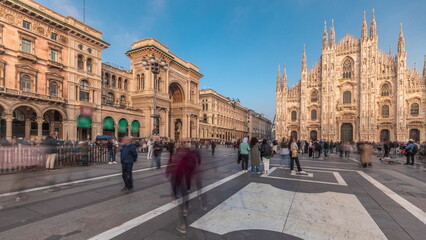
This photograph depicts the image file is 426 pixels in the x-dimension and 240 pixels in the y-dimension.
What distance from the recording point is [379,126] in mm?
39188

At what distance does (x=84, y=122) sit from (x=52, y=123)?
11.8 feet

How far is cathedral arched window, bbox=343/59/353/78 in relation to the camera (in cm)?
4288

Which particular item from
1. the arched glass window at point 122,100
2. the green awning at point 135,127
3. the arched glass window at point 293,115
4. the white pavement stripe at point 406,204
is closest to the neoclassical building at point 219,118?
the arched glass window at point 293,115

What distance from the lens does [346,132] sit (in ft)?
140

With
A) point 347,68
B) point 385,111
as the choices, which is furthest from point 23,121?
point 385,111

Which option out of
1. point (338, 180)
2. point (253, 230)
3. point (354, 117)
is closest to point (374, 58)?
point (354, 117)

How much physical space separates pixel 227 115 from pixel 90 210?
6698 centimetres

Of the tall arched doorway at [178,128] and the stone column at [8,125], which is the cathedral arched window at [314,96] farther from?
the stone column at [8,125]

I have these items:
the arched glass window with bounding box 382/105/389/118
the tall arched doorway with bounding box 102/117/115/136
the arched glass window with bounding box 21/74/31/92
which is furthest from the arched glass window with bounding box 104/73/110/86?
the arched glass window with bounding box 382/105/389/118

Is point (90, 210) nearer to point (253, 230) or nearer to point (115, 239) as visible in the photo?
point (115, 239)

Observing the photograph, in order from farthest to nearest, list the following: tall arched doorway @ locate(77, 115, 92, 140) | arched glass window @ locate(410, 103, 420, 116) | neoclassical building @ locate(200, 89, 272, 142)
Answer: neoclassical building @ locate(200, 89, 272, 142) → arched glass window @ locate(410, 103, 420, 116) → tall arched doorway @ locate(77, 115, 92, 140)

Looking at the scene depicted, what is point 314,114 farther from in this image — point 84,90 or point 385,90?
point 84,90

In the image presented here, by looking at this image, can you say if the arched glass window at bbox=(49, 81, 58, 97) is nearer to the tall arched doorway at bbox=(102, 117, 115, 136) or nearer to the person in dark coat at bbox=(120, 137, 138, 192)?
the tall arched doorway at bbox=(102, 117, 115, 136)

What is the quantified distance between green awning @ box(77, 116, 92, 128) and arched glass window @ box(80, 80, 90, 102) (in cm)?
297
